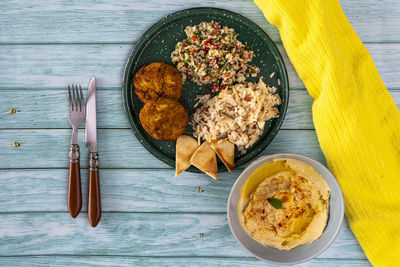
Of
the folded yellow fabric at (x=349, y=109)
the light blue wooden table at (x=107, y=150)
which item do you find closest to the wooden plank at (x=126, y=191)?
the light blue wooden table at (x=107, y=150)

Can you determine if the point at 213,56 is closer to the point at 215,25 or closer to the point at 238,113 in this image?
the point at 215,25

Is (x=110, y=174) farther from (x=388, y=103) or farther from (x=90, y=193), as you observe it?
(x=388, y=103)

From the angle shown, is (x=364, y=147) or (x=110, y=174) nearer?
(x=364, y=147)

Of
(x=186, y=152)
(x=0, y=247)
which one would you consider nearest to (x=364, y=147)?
(x=186, y=152)

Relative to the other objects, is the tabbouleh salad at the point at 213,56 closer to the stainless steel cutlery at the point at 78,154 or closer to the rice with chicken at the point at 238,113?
the rice with chicken at the point at 238,113

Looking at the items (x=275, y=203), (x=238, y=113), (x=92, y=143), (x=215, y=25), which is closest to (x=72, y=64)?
(x=92, y=143)
